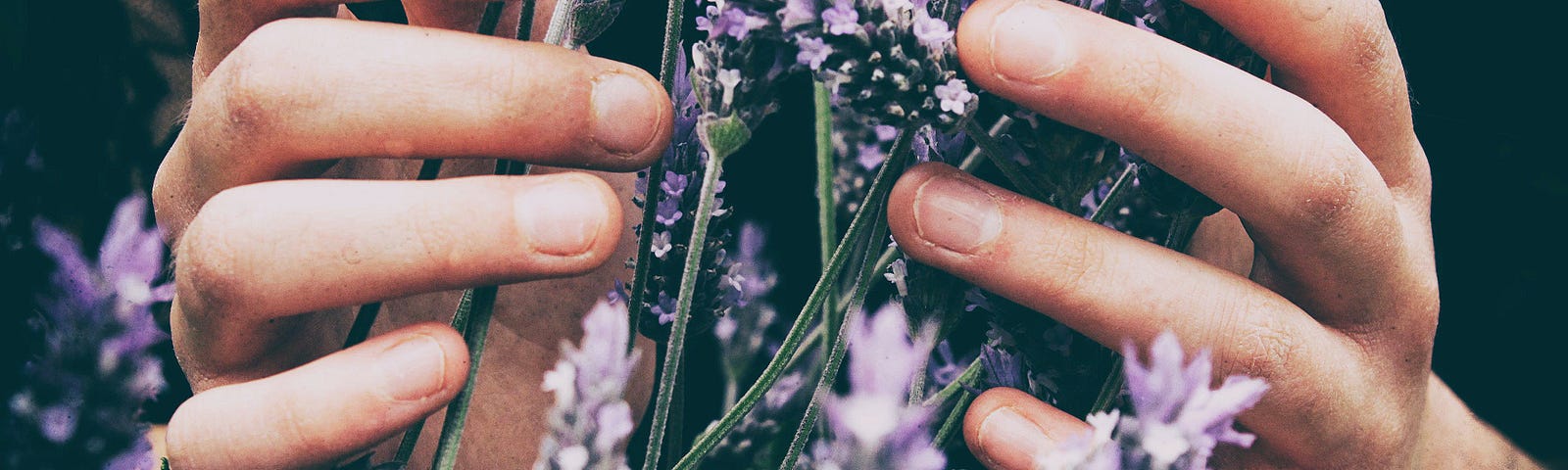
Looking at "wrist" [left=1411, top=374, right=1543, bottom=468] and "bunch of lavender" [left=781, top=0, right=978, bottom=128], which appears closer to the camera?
"bunch of lavender" [left=781, top=0, right=978, bottom=128]

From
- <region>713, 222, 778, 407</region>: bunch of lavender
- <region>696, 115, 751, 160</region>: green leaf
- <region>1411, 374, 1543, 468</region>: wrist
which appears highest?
<region>696, 115, 751, 160</region>: green leaf

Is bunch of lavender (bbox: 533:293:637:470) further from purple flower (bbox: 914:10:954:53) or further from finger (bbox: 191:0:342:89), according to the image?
finger (bbox: 191:0:342:89)

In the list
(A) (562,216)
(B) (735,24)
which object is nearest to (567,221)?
(A) (562,216)

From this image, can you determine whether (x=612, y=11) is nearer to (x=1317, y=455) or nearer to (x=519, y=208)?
(x=519, y=208)

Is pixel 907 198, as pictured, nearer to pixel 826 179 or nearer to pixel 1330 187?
pixel 826 179

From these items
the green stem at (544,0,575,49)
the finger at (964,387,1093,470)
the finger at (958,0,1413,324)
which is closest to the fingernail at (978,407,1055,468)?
the finger at (964,387,1093,470)

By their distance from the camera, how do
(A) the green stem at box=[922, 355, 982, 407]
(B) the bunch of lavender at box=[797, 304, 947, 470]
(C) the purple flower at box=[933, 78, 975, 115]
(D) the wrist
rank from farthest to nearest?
(D) the wrist
(A) the green stem at box=[922, 355, 982, 407]
(C) the purple flower at box=[933, 78, 975, 115]
(B) the bunch of lavender at box=[797, 304, 947, 470]

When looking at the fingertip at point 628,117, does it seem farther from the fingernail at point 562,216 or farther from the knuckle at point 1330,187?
the knuckle at point 1330,187

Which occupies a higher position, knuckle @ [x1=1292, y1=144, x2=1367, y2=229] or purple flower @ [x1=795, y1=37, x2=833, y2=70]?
purple flower @ [x1=795, y1=37, x2=833, y2=70]
